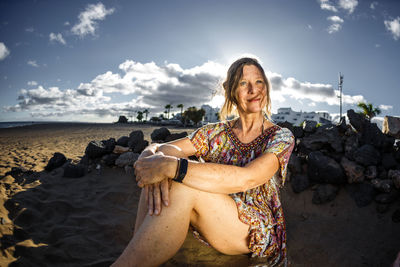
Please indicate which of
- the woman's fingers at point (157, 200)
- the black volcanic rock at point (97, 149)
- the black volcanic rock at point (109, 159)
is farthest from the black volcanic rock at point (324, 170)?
the black volcanic rock at point (97, 149)

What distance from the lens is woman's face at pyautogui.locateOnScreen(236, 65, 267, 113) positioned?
91.6 inches

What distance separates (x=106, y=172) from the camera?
512 cm

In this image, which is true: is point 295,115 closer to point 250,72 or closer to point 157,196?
point 250,72

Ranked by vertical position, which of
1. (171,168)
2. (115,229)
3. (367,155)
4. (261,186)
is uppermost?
(171,168)

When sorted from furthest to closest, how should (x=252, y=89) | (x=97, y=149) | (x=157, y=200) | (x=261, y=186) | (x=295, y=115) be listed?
(x=295, y=115)
(x=97, y=149)
(x=252, y=89)
(x=261, y=186)
(x=157, y=200)

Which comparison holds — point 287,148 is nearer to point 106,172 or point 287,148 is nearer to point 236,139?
point 236,139

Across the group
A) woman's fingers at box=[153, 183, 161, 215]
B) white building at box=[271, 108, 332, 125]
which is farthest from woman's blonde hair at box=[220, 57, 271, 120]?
white building at box=[271, 108, 332, 125]

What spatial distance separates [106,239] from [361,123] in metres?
4.73

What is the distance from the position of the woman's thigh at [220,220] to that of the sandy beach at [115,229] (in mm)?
414

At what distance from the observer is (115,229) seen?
3039 millimetres

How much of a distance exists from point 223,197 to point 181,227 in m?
0.40

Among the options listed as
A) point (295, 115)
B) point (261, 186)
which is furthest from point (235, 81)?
point (295, 115)

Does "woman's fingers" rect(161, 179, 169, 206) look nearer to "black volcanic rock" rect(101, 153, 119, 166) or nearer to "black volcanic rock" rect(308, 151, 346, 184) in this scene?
"black volcanic rock" rect(308, 151, 346, 184)

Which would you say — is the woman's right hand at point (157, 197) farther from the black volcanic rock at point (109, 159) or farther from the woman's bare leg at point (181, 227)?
the black volcanic rock at point (109, 159)
